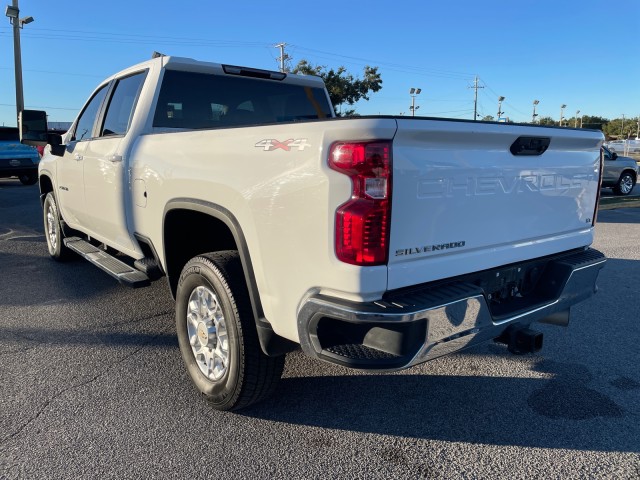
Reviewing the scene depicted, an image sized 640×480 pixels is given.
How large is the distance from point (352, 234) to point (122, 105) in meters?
3.21

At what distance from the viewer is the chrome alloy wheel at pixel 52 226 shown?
21.0 ft

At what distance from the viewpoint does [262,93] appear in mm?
4703

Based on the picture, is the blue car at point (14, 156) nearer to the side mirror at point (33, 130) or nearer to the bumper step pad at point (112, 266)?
the side mirror at point (33, 130)

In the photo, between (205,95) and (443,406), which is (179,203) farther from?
(443,406)

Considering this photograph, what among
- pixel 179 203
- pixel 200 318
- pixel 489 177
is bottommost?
pixel 200 318

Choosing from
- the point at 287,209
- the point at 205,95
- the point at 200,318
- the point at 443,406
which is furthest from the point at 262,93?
the point at 443,406

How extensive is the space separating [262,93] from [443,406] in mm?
3039

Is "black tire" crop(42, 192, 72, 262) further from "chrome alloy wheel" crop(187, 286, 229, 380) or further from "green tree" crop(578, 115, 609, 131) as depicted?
"green tree" crop(578, 115, 609, 131)

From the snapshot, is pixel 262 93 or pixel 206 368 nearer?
pixel 206 368

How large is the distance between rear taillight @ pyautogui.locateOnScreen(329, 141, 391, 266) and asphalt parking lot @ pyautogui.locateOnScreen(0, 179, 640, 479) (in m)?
1.15

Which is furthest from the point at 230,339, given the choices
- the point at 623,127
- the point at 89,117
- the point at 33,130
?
the point at 623,127

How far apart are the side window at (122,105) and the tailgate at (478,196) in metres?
2.77

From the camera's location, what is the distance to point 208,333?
3.14 m

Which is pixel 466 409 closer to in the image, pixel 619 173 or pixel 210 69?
pixel 210 69
